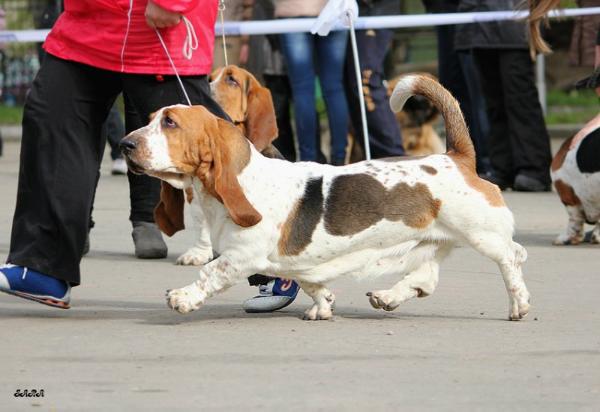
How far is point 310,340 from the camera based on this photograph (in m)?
5.24

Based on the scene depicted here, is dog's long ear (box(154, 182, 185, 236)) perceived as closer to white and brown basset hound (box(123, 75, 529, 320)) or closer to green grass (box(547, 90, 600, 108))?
white and brown basset hound (box(123, 75, 529, 320))

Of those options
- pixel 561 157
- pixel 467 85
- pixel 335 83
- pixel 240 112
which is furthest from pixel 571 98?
pixel 240 112

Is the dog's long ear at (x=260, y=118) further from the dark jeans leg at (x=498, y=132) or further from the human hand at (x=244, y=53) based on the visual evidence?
the human hand at (x=244, y=53)

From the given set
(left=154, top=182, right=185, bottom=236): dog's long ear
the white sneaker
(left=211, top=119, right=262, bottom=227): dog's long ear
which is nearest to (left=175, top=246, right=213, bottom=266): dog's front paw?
(left=154, top=182, right=185, bottom=236): dog's long ear

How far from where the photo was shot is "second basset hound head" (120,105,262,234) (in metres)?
5.28

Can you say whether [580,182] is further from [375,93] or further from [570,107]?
[570,107]

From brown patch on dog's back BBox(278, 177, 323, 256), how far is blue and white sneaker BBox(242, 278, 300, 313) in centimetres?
51

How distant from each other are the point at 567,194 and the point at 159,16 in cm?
352

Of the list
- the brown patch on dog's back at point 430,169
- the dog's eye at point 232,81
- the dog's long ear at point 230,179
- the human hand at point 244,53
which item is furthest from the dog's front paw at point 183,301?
the human hand at point 244,53

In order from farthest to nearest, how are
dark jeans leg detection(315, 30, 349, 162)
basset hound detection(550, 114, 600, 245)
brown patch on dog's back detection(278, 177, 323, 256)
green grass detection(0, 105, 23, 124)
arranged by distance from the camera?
green grass detection(0, 105, 23, 124), dark jeans leg detection(315, 30, 349, 162), basset hound detection(550, 114, 600, 245), brown patch on dog's back detection(278, 177, 323, 256)

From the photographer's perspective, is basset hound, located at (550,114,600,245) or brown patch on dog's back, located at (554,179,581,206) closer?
basset hound, located at (550,114,600,245)

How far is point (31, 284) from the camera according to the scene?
18.5ft

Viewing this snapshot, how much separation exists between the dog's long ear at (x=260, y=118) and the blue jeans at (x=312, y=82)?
9.90 ft

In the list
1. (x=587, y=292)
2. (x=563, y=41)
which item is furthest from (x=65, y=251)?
(x=563, y=41)
